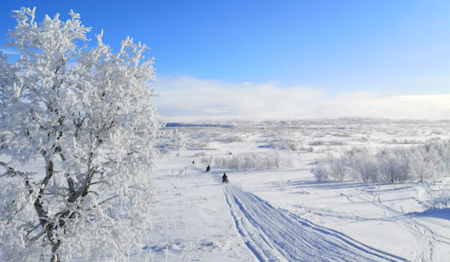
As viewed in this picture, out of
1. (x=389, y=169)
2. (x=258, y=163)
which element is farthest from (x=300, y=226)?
(x=258, y=163)

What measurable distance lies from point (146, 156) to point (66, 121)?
A: 1590 mm

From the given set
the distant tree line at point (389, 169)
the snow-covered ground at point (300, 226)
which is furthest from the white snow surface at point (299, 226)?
the distant tree line at point (389, 169)

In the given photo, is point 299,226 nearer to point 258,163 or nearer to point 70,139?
point 70,139

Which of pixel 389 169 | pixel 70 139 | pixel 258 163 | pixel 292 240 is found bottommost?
pixel 258 163

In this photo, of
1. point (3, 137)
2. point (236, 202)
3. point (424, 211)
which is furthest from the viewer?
point (236, 202)

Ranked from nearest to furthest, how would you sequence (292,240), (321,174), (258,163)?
1. (292,240)
2. (321,174)
3. (258,163)

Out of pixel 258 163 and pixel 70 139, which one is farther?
pixel 258 163

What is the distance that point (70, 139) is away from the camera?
437 centimetres

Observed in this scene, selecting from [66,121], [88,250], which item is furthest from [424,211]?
[66,121]

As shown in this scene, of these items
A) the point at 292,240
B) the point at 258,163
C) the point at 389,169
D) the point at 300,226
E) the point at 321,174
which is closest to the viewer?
the point at 292,240

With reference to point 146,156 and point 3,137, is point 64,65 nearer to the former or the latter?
point 3,137

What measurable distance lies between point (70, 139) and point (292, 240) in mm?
8272

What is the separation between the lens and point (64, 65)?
15.2ft

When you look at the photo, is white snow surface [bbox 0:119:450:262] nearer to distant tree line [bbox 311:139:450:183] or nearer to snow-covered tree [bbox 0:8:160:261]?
snow-covered tree [bbox 0:8:160:261]
